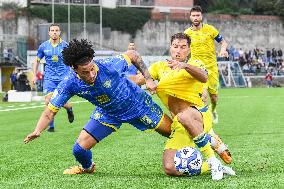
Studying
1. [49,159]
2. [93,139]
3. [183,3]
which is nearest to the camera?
[93,139]

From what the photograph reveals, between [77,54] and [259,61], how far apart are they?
68.2 m

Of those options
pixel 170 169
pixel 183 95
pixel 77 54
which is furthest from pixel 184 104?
pixel 77 54

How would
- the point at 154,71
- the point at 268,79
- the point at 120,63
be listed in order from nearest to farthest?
the point at 120,63
the point at 154,71
the point at 268,79

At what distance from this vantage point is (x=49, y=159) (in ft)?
38.7

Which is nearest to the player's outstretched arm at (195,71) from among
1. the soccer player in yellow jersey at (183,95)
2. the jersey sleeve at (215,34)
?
the soccer player in yellow jersey at (183,95)

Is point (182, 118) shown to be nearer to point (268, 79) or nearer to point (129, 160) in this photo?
point (129, 160)

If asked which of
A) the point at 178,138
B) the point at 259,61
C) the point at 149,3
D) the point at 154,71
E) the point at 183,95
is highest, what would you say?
the point at 149,3

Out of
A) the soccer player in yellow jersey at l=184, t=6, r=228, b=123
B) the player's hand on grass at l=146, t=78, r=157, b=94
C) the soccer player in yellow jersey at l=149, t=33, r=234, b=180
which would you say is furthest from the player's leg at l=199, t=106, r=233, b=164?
the soccer player in yellow jersey at l=184, t=6, r=228, b=123

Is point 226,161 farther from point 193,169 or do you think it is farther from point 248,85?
point 248,85

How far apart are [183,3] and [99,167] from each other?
83.6 m

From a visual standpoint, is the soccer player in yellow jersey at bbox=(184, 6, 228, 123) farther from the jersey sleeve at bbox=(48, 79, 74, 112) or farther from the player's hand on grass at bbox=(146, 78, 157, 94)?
the jersey sleeve at bbox=(48, 79, 74, 112)

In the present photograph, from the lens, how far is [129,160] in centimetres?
1137

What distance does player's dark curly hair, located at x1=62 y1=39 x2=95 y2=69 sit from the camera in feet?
28.5

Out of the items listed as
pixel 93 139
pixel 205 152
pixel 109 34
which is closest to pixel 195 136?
pixel 205 152
